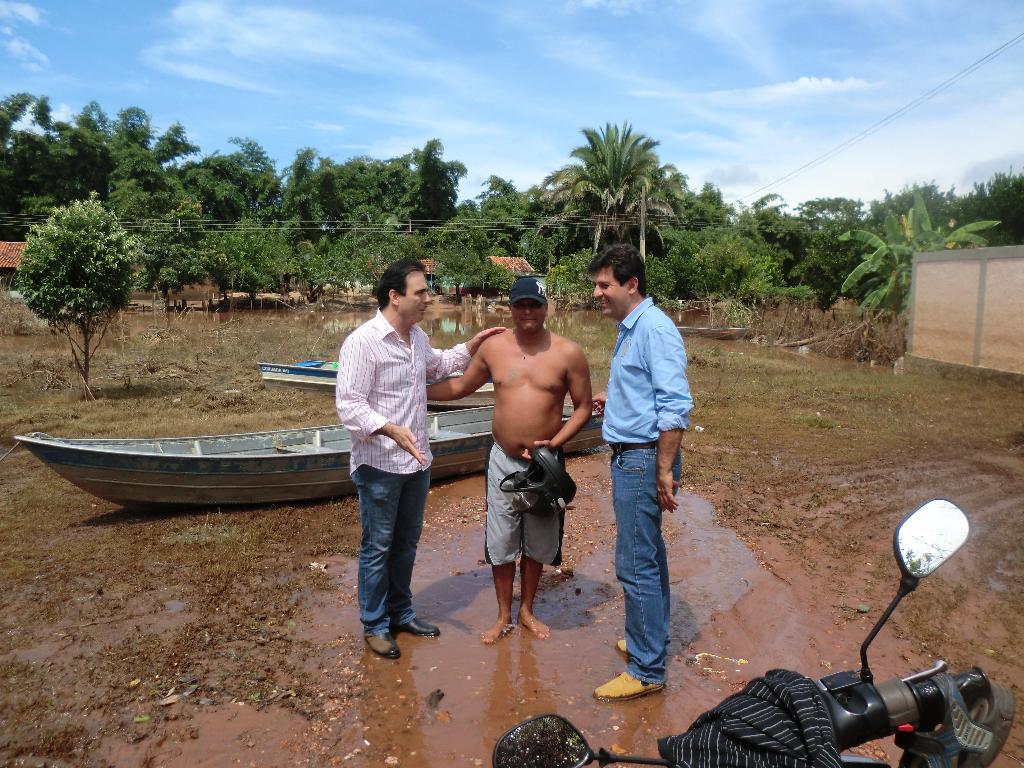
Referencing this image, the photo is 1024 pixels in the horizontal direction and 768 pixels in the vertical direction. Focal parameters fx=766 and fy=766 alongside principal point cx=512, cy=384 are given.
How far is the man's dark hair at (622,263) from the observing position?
386cm

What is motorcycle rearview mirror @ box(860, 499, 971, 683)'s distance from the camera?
181 centimetres

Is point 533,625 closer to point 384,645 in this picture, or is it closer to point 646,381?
point 384,645

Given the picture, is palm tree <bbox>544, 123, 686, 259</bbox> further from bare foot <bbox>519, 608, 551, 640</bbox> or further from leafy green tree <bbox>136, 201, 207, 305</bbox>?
bare foot <bbox>519, 608, 551, 640</bbox>

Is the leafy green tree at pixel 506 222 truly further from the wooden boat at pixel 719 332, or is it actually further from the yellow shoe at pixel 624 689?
the yellow shoe at pixel 624 689

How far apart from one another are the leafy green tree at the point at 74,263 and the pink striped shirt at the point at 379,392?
31.7ft

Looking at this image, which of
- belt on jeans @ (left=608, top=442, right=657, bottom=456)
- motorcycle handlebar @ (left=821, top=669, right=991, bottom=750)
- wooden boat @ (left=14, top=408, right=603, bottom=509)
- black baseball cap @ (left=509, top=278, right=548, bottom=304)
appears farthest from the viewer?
wooden boat @ (left=14, top=408, right=603, bottom=509)

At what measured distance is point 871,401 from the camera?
13.6m

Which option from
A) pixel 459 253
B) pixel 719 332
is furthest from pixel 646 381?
pixel 459 253

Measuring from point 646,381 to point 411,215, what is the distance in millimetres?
44230

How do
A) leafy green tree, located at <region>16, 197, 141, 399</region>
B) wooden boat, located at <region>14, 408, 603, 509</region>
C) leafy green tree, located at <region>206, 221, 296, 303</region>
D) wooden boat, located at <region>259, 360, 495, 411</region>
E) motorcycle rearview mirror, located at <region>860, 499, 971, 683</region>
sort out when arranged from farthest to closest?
leafy green tree, located at <region>206, 221, 296, 303</region> → wooden boat, located at <region>259, 360, 495, 411</region> → leafy green tree, located at <region>16, 197, 141, 399</region> → wooden boat, located at <region>14, 408, 603, 509</region> → motorcycle rearview mirror, located at <region>860, 499, 971, 683</region>

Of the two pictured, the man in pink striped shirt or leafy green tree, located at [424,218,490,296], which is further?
leafy green tree, located at [424,218,490,296]

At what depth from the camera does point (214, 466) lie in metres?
7.07

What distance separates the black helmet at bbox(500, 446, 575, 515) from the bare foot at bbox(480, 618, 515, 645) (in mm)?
823

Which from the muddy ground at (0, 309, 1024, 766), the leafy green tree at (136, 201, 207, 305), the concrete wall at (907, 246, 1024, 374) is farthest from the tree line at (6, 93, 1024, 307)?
the muddy ground at (0, 309, 1024, 766)
